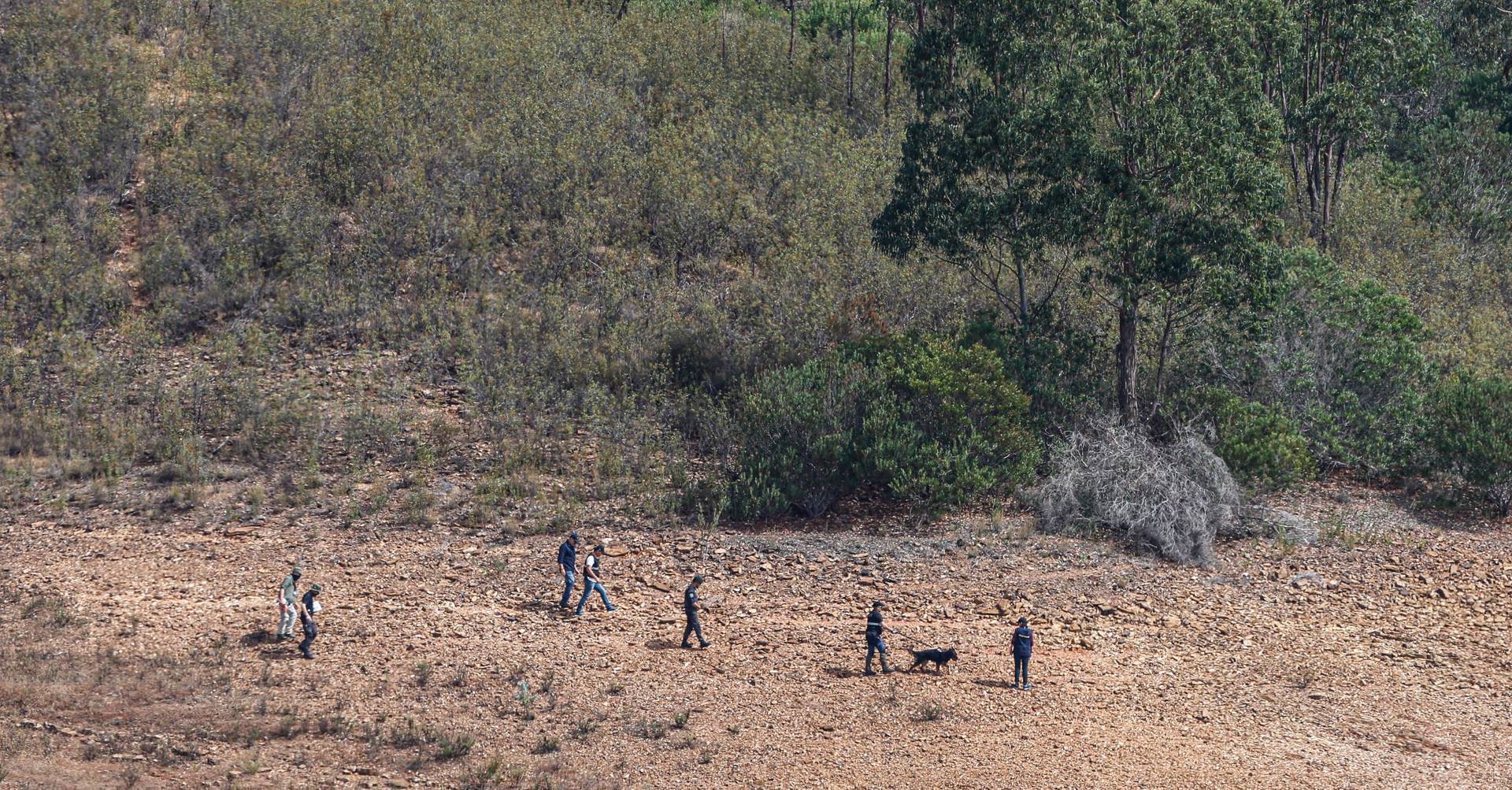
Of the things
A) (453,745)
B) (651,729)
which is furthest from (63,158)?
(651,729)

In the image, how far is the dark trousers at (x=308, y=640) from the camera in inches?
573

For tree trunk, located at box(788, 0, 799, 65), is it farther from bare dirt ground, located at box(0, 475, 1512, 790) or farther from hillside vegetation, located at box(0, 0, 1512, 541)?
bare dirt ground, located at box(0, 475, 1512, 790)

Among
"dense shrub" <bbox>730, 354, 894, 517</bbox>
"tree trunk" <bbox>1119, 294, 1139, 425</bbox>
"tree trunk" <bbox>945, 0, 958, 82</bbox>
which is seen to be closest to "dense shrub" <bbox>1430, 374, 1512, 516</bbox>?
"tree trunk" <bbox>1119, 294, 1139, 425</bbox>

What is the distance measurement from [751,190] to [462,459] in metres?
10.0

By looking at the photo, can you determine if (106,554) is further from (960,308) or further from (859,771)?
(960,308)

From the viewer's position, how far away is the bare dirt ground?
1289 cm

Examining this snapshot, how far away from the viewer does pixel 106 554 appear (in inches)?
666

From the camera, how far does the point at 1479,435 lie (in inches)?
791

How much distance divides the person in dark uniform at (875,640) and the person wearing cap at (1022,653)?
1462 mm

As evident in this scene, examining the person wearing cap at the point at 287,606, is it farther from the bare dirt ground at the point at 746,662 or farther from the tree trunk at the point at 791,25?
the tree trunk at the point at 791,25

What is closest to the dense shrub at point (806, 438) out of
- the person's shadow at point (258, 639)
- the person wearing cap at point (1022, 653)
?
the person wearing cap at point (1022, 653)

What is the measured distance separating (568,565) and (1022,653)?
565cm

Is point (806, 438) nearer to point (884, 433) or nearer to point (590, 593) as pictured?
point (884, 433)

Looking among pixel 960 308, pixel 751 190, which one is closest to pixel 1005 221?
pixel 960 308
